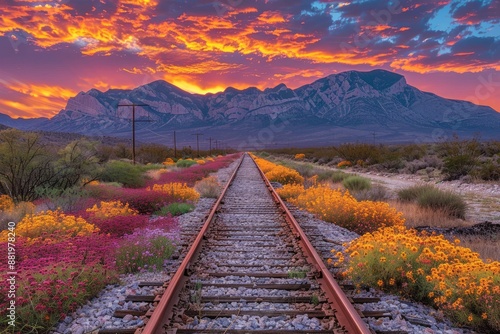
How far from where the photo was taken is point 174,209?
39.4 feet

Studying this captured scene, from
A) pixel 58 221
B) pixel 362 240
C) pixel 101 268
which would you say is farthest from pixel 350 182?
pixel 101 268

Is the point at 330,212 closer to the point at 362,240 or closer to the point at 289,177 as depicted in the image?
the point at 362,240

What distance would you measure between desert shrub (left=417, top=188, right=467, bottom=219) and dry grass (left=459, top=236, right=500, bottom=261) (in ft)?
12.2

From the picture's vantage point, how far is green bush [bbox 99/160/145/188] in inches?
707

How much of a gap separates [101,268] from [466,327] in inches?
191

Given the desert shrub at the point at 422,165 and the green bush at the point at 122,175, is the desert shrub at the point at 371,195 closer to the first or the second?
the green bush at the point at 122,175

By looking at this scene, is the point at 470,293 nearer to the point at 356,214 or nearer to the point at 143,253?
the point at 143,253

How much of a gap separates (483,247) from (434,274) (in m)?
3.45

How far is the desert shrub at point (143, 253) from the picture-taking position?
6.49m

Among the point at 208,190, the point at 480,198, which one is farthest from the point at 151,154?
the point at 480,198

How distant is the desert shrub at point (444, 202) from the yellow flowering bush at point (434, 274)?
719 cm

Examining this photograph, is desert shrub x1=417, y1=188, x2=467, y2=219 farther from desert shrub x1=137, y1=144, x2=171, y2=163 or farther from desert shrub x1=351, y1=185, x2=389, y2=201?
desert shrub x1=137, y1=144, x2=171, y2=163

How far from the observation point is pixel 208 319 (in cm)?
448

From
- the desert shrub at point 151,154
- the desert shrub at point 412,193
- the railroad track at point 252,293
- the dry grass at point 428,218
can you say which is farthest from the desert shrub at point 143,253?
the desert shrub at point 151,154
